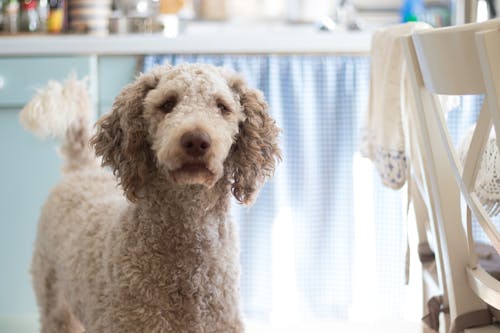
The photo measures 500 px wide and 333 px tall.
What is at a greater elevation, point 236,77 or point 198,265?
point 236,77

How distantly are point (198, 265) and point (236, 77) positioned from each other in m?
0.36

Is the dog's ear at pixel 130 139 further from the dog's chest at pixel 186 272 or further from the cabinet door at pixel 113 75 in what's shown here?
the cabinet door at pixel 113 75

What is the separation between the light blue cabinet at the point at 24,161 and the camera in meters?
2.38

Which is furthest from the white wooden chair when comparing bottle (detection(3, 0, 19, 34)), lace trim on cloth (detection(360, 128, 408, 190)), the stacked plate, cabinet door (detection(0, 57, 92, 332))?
bottle (detection(3, 0, 19, 34))

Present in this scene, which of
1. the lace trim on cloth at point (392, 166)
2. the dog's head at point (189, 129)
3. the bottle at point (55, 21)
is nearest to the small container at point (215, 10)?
the bottle at point (55, 21)

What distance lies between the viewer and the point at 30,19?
8.95 feet

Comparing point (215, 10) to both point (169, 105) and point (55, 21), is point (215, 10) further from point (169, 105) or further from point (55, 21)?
point (169, 105)

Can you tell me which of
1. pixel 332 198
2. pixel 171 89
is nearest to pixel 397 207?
A: pixel 332 198

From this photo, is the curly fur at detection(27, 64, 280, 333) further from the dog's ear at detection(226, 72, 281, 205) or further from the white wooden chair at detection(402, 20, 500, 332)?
the white wooden chair at detection(402, 20, 500, 332)

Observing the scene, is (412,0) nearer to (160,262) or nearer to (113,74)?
(113,74)

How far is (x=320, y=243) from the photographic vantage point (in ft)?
7.96

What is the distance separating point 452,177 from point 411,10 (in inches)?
64.9

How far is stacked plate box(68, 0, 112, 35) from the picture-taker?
8.73 feet

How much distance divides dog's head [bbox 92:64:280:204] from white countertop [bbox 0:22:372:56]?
3.20 ft
